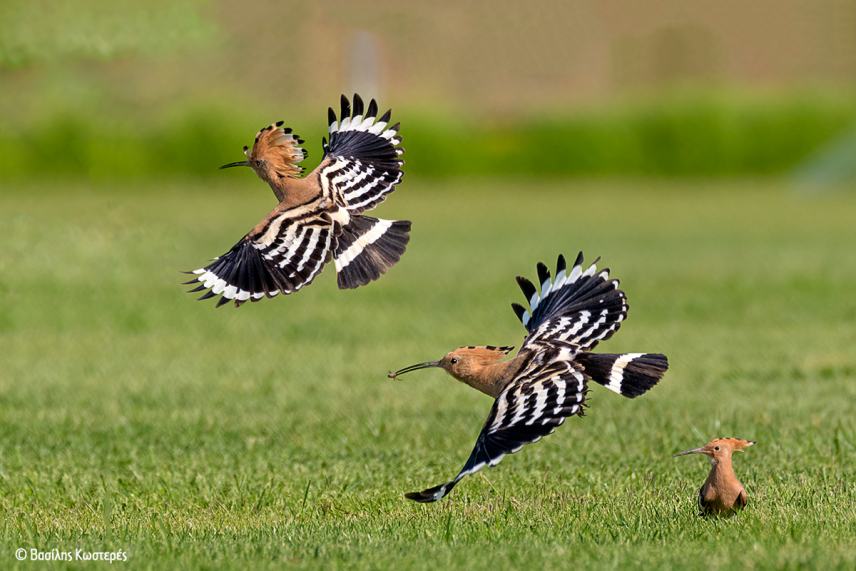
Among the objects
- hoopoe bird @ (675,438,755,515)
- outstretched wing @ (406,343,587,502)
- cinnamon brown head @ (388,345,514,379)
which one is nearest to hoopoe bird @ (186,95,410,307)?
cinnamon brown head @ (388,345,514,379)

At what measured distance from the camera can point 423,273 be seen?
17875mm

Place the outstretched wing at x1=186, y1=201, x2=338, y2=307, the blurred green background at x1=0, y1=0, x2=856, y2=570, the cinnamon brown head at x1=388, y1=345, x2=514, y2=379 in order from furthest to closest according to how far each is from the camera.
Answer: the blurred green background at x1=0, y1=0, x2=856, y2=570, the cinnamon brown head at x1=388, y1=345, x2=514, y2=379, the outstretched wing at x1=186, y1=201, x2=338, y2=307

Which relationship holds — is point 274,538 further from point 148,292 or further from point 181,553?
point 148,292

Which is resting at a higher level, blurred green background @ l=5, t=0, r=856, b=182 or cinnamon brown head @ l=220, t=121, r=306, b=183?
blurred green background @ l=5, t=0, r=856, b=182

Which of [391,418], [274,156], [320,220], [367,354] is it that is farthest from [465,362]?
A: [367,354]

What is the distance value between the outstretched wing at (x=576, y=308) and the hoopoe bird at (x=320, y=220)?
24.6 inches

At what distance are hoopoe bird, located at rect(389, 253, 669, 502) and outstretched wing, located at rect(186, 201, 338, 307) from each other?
22.7 inches

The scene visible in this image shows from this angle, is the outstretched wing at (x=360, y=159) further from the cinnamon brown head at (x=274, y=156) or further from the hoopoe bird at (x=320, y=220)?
the cinnamon brown head at (x=274, y=156)

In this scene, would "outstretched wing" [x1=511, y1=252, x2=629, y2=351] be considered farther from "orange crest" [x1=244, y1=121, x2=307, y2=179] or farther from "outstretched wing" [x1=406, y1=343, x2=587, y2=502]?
"orange crest" [x1=244, y1=121, x2=307, y2=179]

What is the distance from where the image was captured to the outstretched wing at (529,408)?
15.9 ft

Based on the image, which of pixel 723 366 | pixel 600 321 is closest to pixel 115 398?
pixel 723 366

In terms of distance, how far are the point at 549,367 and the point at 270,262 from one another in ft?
3.32

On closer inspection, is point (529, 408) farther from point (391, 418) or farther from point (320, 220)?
point (391, 418)

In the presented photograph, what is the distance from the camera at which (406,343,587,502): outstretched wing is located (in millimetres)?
4852
